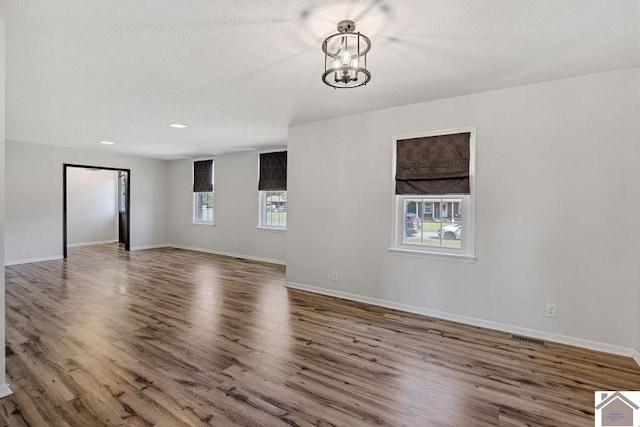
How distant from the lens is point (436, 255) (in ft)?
11.6

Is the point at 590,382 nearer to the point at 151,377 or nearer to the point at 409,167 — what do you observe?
the point at 409,167

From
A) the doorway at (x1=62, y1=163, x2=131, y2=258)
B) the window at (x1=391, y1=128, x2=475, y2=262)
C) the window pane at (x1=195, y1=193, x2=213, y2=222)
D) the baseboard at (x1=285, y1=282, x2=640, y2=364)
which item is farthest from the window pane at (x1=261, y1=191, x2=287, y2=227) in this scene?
the doorway at (x1=62, y1=163, x2=131, y2=258)

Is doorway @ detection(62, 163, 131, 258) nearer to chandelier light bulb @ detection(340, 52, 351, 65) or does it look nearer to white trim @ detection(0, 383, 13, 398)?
white trim @ detection(0, 383, 13, 398)

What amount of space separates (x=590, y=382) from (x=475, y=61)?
2.60 meters

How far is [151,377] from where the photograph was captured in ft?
7.47

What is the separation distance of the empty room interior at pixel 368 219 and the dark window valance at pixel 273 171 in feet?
4.67

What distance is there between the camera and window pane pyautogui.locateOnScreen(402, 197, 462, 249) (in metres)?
3.55

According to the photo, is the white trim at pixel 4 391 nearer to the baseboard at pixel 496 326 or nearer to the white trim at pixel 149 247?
the baseboard at pixel 496 326

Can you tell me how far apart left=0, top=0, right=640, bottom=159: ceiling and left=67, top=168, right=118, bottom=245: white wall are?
5545 mm

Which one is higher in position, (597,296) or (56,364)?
(597,296)

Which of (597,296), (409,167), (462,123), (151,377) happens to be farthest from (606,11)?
(151,377)

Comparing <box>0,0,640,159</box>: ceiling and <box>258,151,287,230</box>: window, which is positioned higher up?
<box>0,0,640,159</box>: ceiling

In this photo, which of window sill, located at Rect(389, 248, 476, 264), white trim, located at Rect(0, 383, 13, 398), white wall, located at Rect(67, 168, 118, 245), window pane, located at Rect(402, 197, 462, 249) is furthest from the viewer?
white wall, located at Rect(67, 168, 118, 245)

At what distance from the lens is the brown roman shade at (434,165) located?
11.1 feet
